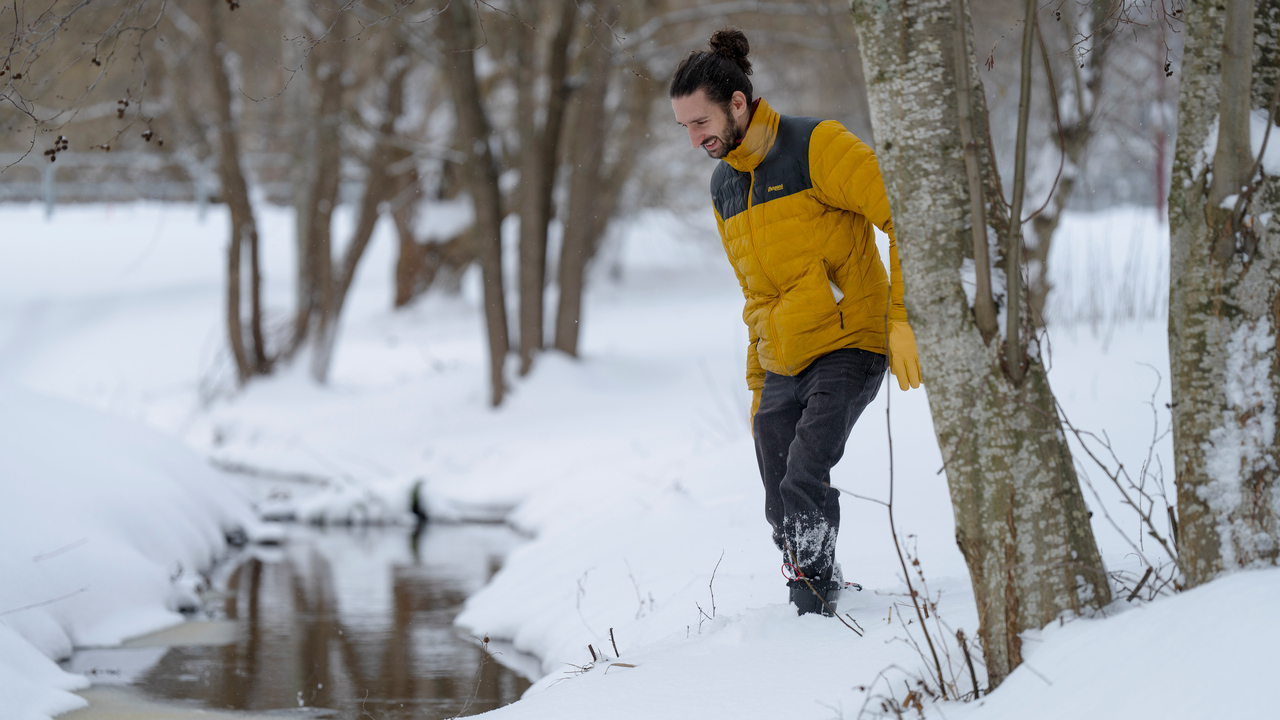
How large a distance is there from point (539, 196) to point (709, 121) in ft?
26.9

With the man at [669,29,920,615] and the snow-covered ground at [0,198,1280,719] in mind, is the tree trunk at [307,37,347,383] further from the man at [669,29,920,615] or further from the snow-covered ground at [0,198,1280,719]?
the man at [669,29,920,615]


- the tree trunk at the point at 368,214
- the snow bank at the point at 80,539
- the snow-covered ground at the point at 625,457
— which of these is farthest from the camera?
the tree trunk at the point at 368,214

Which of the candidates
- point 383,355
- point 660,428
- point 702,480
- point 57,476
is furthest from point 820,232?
point 383,355

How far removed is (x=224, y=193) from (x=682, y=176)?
34.5 ft

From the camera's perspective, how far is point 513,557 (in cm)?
640

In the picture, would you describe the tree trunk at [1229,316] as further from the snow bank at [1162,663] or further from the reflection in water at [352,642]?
the reflection in water at [352,642]

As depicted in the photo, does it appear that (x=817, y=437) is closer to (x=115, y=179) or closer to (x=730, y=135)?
(x=730, y=135)

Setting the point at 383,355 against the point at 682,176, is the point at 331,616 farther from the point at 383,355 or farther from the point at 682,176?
the point at 682,176

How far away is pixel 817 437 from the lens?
118 inches

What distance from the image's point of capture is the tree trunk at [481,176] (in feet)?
35.4

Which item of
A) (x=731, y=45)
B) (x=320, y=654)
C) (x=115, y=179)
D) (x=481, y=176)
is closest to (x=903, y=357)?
(x=731, y=45)

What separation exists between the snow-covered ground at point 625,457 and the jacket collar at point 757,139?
1249 mm

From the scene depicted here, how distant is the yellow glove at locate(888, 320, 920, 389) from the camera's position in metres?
2.88

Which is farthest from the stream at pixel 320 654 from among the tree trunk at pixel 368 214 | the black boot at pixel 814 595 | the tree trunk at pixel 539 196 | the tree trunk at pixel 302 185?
the tree trunk at pixel 302 185
